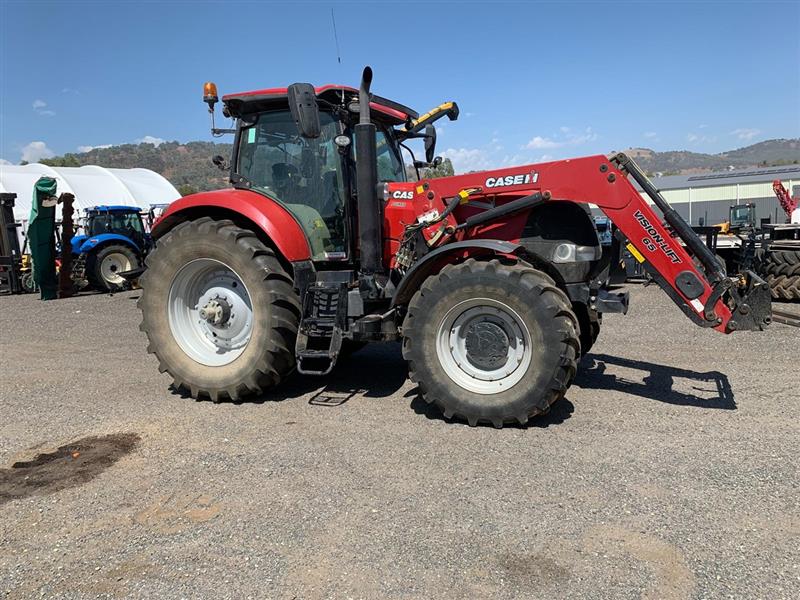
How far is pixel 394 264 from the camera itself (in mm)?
4973

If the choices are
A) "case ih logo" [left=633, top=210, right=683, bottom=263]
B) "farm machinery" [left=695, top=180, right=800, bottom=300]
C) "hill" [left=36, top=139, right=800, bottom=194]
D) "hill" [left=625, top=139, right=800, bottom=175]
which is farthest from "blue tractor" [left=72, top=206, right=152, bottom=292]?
"hill" [left=625, top=139, right=800, bottom=175]

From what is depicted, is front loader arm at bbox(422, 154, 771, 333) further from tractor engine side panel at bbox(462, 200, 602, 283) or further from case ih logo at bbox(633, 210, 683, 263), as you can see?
tractor engine side panel at bbox(462, 200, 602, 283)

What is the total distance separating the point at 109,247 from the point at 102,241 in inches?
8.9

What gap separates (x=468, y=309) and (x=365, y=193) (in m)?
1.37

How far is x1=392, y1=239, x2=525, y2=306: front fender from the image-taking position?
431cm

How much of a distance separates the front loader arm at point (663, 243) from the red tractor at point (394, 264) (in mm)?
11

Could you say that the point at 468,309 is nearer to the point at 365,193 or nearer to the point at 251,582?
the point at 365,193

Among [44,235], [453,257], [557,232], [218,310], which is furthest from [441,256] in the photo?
[44,235]

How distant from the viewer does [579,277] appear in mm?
4609

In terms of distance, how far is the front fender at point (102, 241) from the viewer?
15.1 metres

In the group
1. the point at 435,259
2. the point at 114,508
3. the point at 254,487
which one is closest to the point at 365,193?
the point at 435,259

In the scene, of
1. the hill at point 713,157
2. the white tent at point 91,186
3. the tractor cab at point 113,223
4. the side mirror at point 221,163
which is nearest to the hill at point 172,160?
the white tent at point 91,186

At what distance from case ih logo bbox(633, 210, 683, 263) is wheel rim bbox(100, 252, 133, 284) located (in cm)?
1413

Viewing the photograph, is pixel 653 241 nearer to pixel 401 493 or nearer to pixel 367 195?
pixel 367 195
